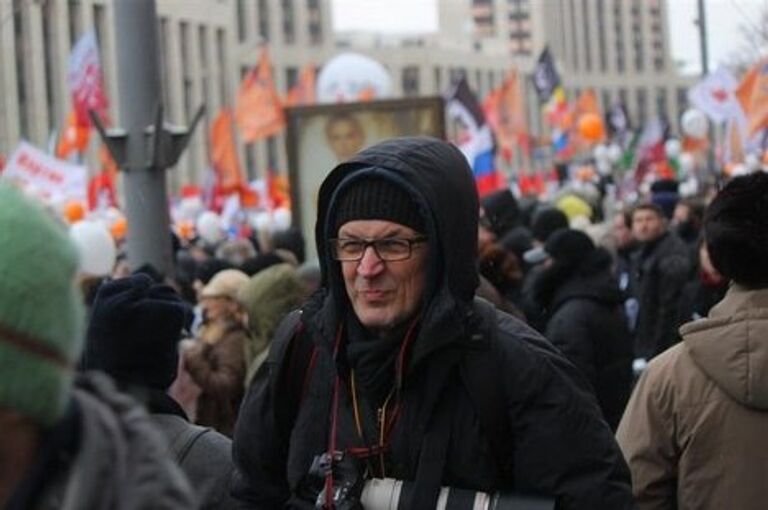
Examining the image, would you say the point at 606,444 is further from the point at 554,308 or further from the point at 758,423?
the point at 554,308

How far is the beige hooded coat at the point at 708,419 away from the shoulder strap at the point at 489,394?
88 cm

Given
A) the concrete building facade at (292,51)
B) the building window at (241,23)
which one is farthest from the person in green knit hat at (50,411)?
the building window at (241,23)

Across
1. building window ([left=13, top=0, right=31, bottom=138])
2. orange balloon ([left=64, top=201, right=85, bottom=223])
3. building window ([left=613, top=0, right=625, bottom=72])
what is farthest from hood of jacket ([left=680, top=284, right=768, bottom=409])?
building window ([left=613, top=0, right=625, bottom=72])

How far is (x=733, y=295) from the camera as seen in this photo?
4.02 m

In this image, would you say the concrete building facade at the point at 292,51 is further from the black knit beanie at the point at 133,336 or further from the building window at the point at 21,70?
the black knit beanie at the point at 133,336

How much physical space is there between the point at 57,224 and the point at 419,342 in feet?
4.72

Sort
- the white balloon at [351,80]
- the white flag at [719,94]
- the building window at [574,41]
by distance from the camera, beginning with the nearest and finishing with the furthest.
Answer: the white balloon at [351,80] → the white flag at [719,94] → the building window at [574,41]

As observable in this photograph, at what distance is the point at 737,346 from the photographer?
3.90 meters

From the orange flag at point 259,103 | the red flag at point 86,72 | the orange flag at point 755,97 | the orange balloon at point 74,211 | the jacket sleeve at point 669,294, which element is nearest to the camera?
the jacket sleeve at point 669,294

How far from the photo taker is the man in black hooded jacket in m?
3.08

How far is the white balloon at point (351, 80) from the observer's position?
939 inches

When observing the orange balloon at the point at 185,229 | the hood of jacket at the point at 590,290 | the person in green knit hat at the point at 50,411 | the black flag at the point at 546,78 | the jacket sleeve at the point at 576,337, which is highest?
the black flag at the point at 546,78

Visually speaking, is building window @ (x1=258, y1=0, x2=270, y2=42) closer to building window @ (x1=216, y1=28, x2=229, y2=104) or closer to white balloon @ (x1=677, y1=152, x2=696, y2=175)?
building window @ (x1=216, y1=28, x2=229, y2=104)

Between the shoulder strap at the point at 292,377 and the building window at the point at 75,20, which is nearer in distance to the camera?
the shoulder strap at the point at 292,377
